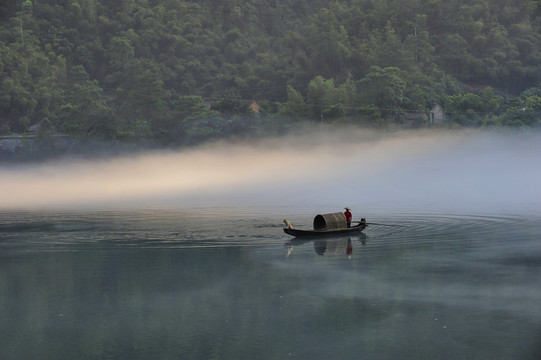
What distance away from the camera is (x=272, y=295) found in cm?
3231

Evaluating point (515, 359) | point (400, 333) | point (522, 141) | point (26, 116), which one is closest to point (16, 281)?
point (400, 333)

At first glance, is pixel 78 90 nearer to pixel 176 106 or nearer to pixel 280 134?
pixel 176 106

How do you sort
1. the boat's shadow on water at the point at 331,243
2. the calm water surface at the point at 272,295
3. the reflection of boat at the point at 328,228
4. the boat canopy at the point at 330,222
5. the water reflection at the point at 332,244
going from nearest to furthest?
the calm water surface at the point at 272,295 < the water reflection at the point at 332,244 < the boat's shadow on water at the point at 331,243 < the reflection of boat at the point at 328,228 < the boat canopy at the point at 330,222

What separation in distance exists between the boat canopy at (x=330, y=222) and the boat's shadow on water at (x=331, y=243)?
2.70 feet

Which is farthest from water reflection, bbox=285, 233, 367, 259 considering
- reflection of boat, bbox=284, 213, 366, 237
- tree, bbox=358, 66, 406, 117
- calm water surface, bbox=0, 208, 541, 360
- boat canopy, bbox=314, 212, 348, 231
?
tree, bbox=358, 66, 406, 117

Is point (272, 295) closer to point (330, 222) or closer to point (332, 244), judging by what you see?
point (332, 244)

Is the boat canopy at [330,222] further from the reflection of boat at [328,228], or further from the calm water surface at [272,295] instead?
the calm water surface at [272,295]

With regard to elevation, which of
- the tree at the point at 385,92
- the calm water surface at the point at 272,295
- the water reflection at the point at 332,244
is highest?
the tree at the point at 385,92

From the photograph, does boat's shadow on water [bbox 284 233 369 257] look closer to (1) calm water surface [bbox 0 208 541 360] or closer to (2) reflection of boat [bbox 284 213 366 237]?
(1) calm water surface [bbox 0 208 541 360]

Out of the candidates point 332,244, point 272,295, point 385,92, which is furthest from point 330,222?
point 385,92

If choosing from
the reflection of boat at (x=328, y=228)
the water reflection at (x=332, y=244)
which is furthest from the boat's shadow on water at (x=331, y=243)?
the reflection of boat at (x=328, y=228)

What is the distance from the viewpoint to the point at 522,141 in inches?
5935

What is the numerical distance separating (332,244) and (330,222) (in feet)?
8.07

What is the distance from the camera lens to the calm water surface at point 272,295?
81.2 feet
